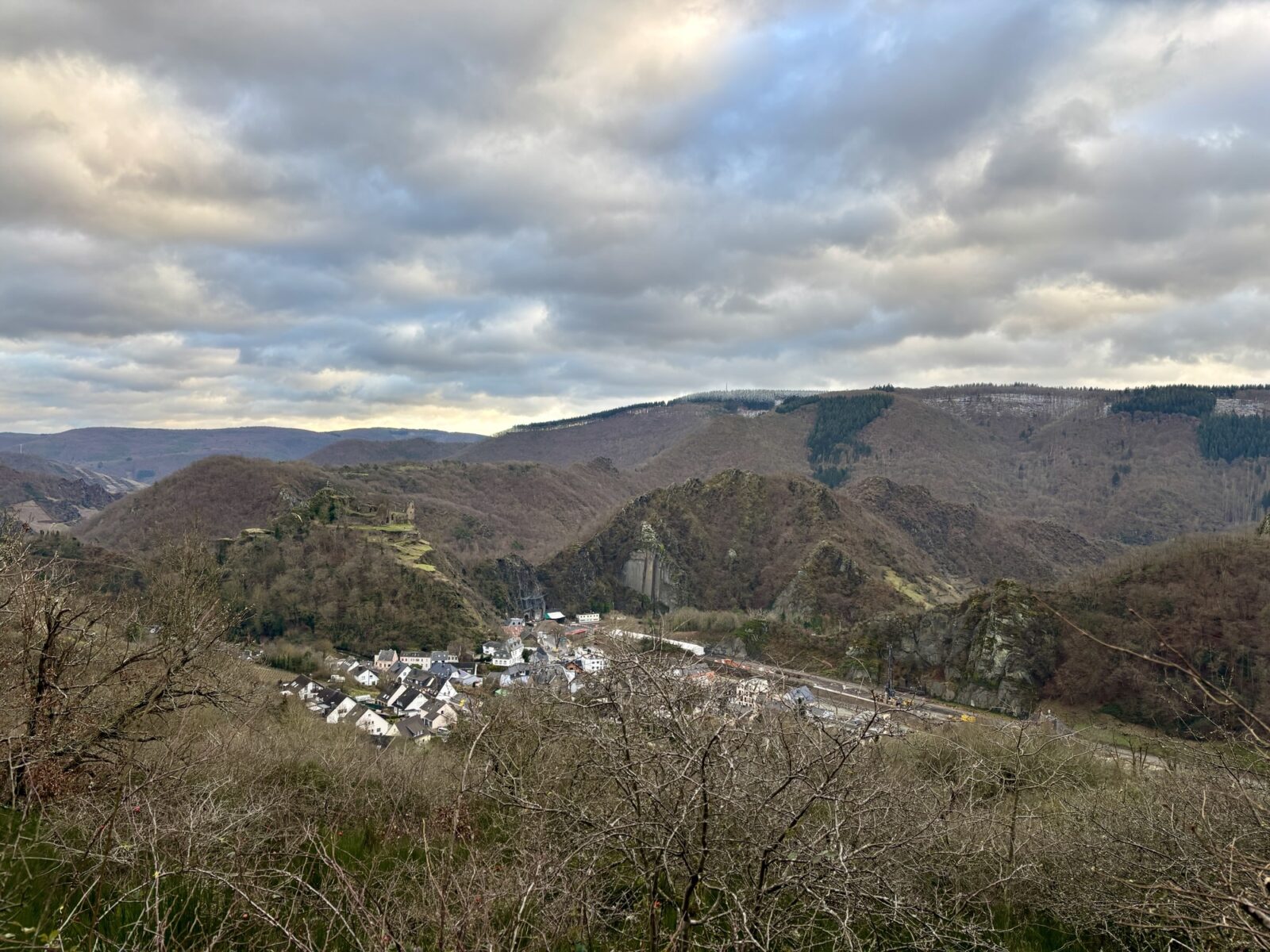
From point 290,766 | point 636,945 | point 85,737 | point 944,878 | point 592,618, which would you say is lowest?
point 592,618

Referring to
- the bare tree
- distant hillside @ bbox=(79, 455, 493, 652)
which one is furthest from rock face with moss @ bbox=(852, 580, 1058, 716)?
the bare tree

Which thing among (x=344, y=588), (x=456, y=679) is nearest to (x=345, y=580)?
(x=344, y=588)

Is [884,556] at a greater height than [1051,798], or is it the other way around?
[1051,798]

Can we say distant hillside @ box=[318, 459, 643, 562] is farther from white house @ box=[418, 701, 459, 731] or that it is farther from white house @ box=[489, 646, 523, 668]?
white house @ box=[418, 701, 459, 731]

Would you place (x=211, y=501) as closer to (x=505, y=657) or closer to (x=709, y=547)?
(x=505, y=657)

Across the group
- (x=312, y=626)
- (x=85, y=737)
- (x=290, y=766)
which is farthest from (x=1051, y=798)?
(x=312, y=626)

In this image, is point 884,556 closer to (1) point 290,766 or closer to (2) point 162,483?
(1) point 290,766

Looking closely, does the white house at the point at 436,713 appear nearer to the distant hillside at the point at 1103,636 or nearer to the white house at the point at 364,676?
the white house at the point at 364,676

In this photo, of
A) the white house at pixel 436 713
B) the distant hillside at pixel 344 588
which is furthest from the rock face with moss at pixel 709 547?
the white house at pixel 436 713
